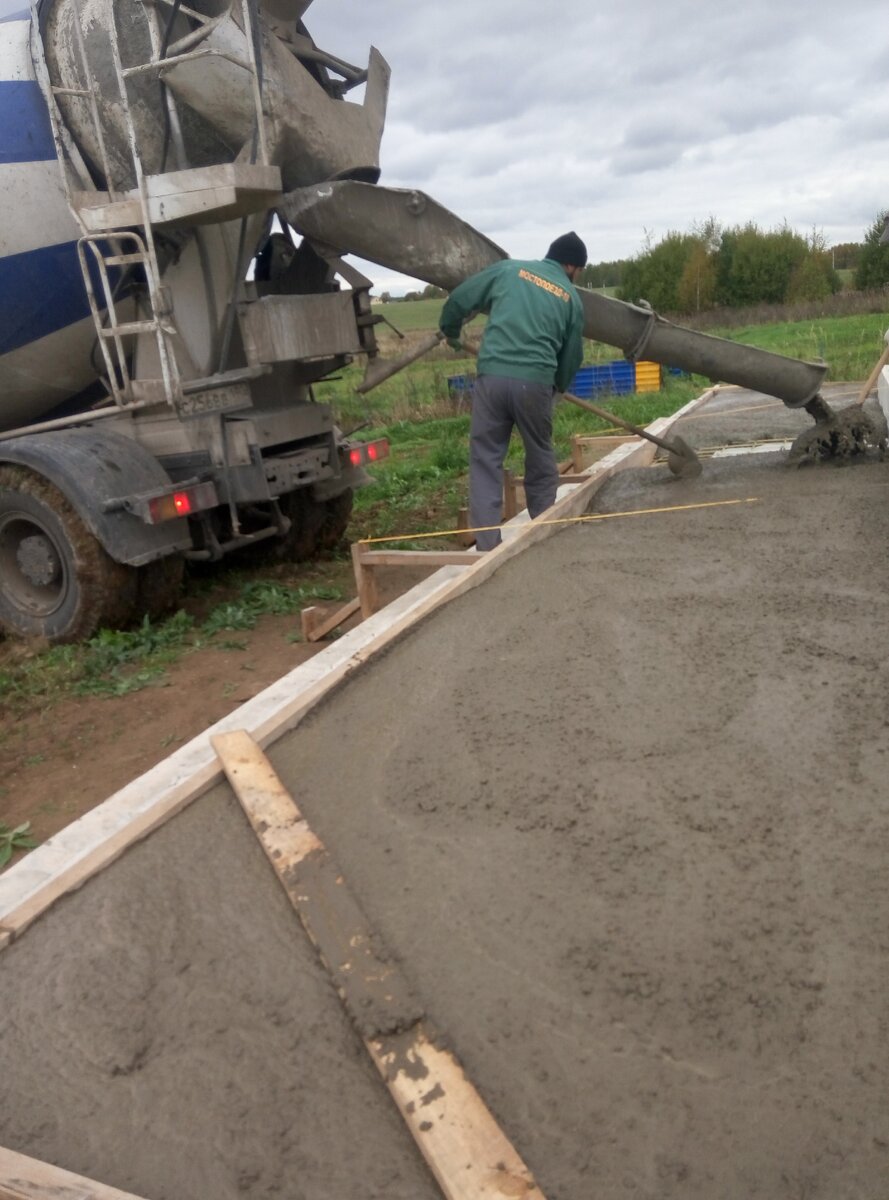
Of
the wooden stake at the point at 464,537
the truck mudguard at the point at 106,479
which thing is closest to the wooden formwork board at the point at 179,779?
the truck mudguard at the point at 106,479

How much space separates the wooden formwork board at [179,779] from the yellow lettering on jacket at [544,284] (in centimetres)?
151

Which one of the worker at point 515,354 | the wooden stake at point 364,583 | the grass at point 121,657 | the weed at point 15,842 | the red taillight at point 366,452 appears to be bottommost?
the weed at point 15,842

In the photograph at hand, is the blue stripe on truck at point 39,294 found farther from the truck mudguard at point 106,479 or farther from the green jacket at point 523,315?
the green jacket at point 523,315

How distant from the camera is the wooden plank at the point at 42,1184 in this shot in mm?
1511

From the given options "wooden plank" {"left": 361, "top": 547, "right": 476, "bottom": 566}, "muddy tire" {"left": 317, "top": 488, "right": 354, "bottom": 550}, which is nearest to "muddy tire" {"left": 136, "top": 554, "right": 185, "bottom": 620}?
"muddy tire" {"left": 317, "top": 488, "right": 354, "bottom": 550}

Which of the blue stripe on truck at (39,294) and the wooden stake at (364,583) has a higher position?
the blue stripe on truck at (39,294)

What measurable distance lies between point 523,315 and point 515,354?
20cm

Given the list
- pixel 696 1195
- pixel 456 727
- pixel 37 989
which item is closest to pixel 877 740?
pixel 456 727

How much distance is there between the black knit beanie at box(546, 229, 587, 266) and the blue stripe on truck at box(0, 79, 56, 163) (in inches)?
106

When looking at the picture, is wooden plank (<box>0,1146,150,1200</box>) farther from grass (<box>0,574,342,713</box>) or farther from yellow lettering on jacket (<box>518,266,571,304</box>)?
yellow lettering on jacket (<box>518,266,571,304</box>)

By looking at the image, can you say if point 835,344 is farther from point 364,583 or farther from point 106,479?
point 106,479

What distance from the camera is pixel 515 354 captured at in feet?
16.6

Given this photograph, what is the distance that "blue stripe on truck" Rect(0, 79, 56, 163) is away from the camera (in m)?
5.08

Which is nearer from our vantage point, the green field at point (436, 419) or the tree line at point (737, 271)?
the green field at point (436, 419)
